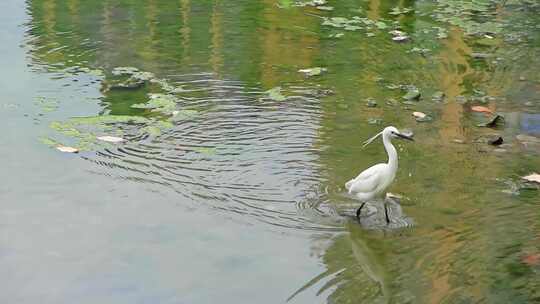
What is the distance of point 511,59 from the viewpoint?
11.4 meters

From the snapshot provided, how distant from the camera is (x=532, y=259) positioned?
20.8 ft

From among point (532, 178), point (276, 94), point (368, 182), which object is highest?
point (368, 182)

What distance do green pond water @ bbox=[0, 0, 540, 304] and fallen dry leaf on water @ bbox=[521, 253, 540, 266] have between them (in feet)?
0.05

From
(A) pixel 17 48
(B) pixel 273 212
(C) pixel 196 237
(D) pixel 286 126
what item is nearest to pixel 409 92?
(D) pixel 286 126

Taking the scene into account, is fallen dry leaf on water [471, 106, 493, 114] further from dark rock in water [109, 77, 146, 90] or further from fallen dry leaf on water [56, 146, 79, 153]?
fallen dry leaf on water [56, 146, 79, 153]

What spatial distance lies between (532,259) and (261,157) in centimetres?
279

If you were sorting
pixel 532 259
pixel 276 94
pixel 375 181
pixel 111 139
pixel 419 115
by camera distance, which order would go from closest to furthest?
pixel 532 259 → pixel 375 181 → pixel 111 139 → pixel 419 115 → pixel 276 94

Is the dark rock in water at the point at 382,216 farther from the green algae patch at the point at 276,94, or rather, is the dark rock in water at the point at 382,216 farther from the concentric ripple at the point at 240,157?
the green algae patch at the point at 276,94

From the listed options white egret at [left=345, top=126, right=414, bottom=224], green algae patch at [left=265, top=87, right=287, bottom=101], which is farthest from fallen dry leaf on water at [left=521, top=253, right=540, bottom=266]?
green algae patch at [left=265, top=87, right=287, bottom=101]

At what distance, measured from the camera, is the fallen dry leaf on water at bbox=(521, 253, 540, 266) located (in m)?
6.28

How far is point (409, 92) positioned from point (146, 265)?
4.53 metres

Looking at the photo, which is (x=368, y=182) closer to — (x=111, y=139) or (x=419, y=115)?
(x=419, y=115)

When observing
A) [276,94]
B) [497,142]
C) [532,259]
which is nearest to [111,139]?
[276,94]

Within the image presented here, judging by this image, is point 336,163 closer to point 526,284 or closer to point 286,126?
point 286,126
